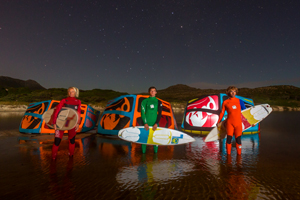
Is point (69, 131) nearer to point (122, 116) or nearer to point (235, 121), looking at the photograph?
point (122, 116)

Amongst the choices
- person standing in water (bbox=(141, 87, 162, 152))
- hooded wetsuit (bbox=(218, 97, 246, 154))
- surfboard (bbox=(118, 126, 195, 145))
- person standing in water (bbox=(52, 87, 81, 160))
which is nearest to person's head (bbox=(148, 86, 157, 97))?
person standing in water (bbox=(141, 87, 162, 152))

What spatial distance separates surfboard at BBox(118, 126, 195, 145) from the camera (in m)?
5.77

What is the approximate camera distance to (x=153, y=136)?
5.84 m

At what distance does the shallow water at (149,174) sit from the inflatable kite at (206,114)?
3923mm

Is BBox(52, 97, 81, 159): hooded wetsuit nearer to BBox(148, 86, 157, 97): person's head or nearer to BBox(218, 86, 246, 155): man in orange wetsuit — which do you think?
BBox(148, 86, 157, 97): person's head

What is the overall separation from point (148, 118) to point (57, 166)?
9.00ft

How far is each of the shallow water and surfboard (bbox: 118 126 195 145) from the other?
1.30 ft

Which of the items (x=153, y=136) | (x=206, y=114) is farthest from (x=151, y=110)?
(x=206, y=114)

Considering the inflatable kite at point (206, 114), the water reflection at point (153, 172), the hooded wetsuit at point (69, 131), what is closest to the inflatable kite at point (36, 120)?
the hooded wetsuit at point (69, 131)

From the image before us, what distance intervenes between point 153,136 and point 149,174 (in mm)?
2013

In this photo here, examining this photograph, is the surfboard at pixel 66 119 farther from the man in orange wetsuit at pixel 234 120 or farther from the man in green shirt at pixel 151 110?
the man in orange wetsuit at pixel 234 120

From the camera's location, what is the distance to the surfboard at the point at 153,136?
5.77m

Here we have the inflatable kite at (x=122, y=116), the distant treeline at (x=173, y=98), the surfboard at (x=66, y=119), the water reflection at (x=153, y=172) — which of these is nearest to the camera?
the water reflection at (x=153, y=172)

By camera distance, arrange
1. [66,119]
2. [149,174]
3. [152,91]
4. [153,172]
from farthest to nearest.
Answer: [152,91] → [66,119] → [153,172] → [149,174]
